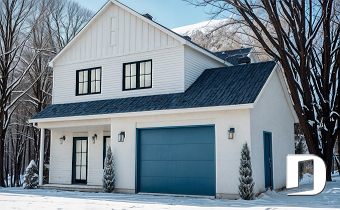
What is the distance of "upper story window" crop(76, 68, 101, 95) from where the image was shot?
15742mm

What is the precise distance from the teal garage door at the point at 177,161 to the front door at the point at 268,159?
2040 millimetres

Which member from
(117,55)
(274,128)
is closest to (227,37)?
(117,55)

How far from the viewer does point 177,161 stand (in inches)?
488

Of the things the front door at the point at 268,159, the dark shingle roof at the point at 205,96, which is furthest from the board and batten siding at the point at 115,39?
the front door at the point at 268,159

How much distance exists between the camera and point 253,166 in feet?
37.0

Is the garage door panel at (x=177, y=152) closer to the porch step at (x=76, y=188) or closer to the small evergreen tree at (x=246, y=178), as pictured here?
the small evergreen tree at (x=246, y=178)

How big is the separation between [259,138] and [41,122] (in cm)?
909

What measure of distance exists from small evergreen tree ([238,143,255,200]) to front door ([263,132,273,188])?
183cm

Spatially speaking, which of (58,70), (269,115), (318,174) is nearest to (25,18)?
(58,70)

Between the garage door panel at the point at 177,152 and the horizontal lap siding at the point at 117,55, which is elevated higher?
the horizontal lap siding at the point at 117,55

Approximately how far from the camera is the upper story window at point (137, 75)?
572 inches

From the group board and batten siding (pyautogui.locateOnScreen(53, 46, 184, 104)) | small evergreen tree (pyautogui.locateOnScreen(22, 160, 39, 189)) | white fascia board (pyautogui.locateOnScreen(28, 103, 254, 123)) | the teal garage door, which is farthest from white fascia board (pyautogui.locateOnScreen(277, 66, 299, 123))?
small evergreen tree (pyautogui.locateOnScreen(22, 160, 39, 189))

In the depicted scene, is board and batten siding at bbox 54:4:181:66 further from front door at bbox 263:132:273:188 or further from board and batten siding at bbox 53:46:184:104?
front door at bbox 263:132:273:188

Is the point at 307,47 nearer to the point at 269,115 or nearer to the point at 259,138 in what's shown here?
the point at 269,115
